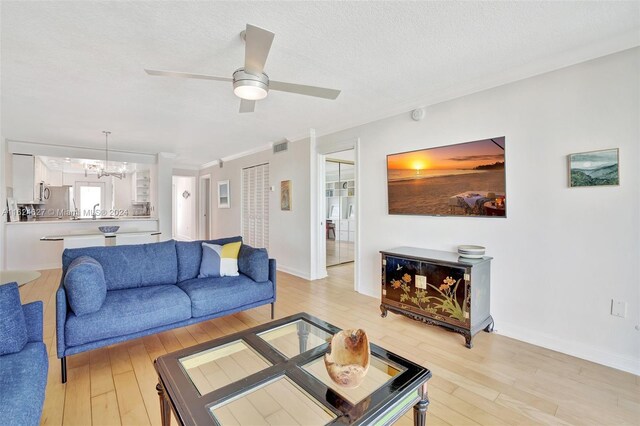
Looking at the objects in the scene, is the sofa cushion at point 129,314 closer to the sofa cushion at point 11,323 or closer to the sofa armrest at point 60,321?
the sofa armrest at point 60,321

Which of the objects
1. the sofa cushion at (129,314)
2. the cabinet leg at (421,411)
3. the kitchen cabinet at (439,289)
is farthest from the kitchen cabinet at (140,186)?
the cabinet leg at (421,411)

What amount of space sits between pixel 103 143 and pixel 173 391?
5777mm

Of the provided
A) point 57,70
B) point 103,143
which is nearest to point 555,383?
point 57,70

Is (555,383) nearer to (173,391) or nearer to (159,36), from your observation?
(173,391)

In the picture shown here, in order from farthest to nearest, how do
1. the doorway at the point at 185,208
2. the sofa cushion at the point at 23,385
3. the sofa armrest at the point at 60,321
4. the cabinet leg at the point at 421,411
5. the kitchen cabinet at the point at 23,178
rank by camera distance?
the doorway at the point at 185,208
the kitchen cabinet at the point at 23,178
the sofa armrest at the point at 60,321
the cabinet leg at the point at 421,411
the sofa cushion at the point at 23,385

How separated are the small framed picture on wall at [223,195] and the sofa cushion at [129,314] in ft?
15.2

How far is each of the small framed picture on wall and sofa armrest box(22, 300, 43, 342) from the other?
547cm

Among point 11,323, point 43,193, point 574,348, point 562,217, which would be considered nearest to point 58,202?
point 43,193

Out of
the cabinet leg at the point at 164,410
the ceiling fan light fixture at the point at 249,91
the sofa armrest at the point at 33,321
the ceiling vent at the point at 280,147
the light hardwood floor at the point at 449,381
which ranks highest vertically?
the ceiling vent at the point at 280,147

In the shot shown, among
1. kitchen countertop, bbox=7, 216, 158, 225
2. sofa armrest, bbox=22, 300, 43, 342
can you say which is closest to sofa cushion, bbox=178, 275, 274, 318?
sofa armrest, bbox=22, 300, 43, 342

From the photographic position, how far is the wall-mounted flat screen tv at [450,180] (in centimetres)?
269

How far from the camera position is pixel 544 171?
2.43m

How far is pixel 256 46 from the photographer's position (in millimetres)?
1679

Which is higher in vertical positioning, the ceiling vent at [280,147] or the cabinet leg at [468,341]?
the ceiling vent at [280,147]
